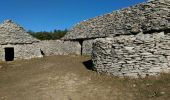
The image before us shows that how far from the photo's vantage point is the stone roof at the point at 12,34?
2698 cm

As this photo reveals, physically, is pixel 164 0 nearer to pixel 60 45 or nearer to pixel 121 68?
pixel 121 68

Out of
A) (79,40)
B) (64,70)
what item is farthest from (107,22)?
(64,70)

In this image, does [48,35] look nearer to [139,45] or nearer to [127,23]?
[127,23]

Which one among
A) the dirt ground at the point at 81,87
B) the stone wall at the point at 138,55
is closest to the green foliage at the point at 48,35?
the dirt ground at the point at 81,87

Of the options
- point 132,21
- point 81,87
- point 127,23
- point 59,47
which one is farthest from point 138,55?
point 59,47

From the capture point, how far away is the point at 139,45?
1388 centimetres

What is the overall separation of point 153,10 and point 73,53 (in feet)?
40.4

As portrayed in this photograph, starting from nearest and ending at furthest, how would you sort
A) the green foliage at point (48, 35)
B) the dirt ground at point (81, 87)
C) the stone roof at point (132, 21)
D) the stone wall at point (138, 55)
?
the dirt ground at point (81, 87), the stone wall at point (138, 55), the stone roof at point (132, 21), the green foliage at point (48, 35)

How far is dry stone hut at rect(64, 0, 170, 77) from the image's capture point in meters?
13.5

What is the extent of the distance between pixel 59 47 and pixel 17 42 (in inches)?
187

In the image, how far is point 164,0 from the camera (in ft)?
58.4

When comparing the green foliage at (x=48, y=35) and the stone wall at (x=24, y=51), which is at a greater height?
the green foliage at (x=48, y=35)

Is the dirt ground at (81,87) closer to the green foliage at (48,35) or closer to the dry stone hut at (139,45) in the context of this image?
the dry stone hut at (139,45)

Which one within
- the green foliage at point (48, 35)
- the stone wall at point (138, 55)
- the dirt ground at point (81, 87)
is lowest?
the dirt ground at point (81, 87)
